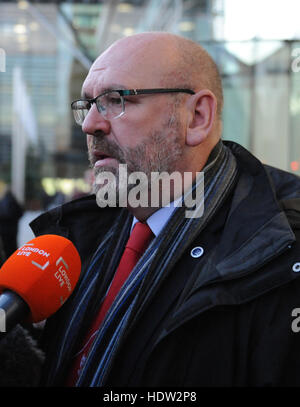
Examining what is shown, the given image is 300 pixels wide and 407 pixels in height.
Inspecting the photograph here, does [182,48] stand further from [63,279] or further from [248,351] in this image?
[248,351]

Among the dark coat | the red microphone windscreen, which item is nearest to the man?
the dark coat

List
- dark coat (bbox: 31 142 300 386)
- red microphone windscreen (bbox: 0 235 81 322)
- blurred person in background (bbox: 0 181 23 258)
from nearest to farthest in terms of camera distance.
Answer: dark coat (bbox: 31 142 300 386) < red microphone windscreen (bbox: 0 235 81 322) < blurred person in background (bbox: 0 181 23 258)

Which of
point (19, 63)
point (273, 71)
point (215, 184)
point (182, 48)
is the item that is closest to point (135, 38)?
point (182, 48)

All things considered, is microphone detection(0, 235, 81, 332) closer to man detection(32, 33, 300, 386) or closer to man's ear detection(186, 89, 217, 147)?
man detection(32, 33, 300, 386)

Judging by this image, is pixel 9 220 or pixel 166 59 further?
pixel 9 220

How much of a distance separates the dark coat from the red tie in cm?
Result: 21

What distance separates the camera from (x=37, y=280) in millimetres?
1301

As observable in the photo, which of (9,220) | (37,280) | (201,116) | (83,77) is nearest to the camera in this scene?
(37,280)

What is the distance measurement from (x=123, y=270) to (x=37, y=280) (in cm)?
32

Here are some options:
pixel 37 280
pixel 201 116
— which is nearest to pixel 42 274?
pixel 37 280

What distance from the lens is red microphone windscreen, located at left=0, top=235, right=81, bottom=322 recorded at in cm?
127

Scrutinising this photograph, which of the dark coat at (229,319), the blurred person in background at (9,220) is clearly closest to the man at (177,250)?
the dark coat at (229,319)
